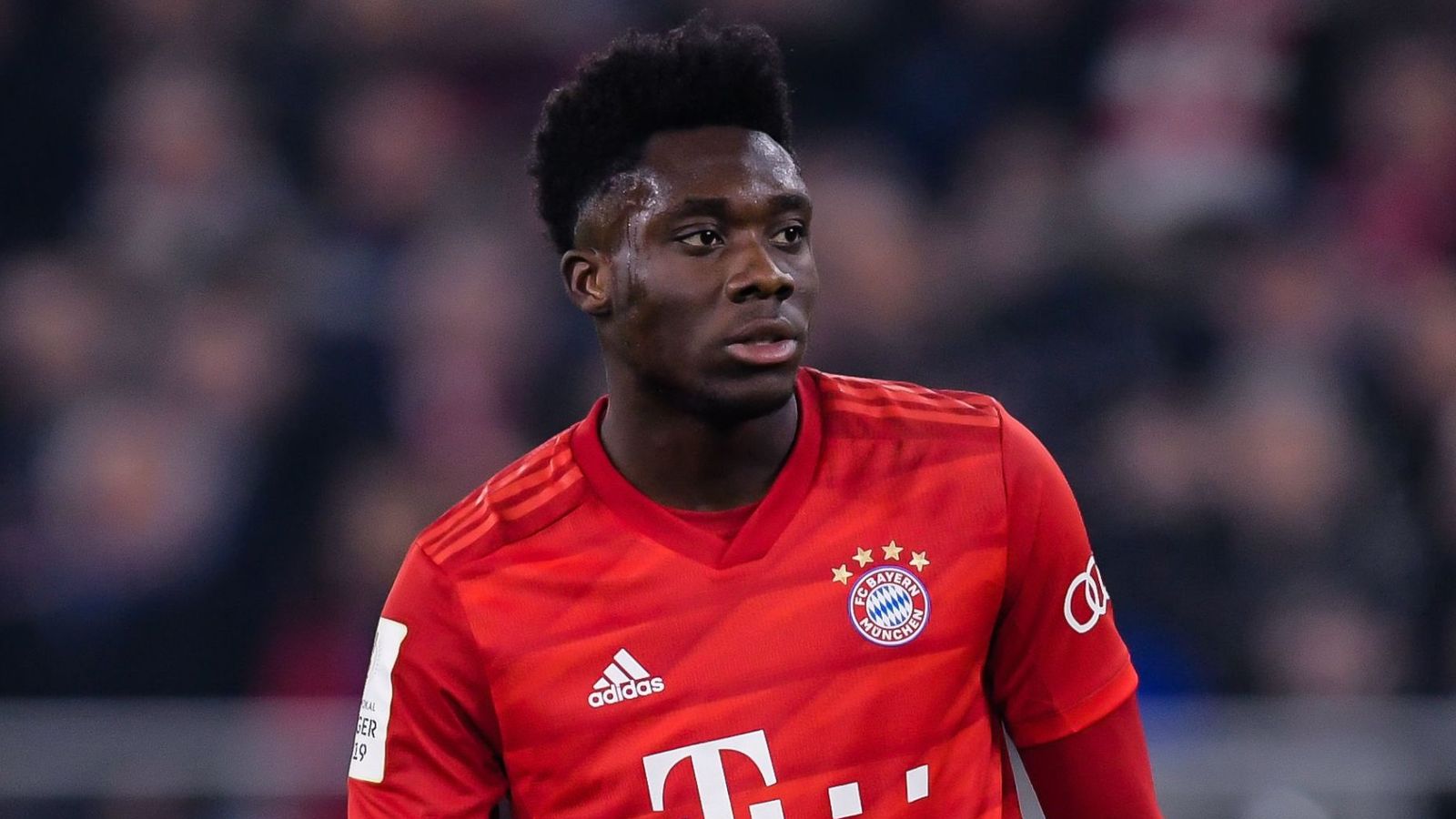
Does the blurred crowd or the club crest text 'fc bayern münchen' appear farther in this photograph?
the blurred crowd

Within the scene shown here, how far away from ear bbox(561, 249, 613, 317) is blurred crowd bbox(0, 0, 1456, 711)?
330 cm

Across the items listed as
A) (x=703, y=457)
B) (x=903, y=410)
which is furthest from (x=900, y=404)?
(x=703, y=457)

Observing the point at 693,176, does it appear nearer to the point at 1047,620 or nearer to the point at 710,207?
the point at 710,207

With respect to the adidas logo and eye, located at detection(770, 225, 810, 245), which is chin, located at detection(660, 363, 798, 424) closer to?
eye, located at detection(770, 225, 810, 245)

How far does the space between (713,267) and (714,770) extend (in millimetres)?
684

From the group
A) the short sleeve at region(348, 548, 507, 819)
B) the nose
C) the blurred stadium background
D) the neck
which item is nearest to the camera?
the nose

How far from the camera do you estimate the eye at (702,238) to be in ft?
9.48

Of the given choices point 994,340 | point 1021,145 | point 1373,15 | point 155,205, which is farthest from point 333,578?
point 1373,15

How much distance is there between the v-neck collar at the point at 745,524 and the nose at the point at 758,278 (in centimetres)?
29

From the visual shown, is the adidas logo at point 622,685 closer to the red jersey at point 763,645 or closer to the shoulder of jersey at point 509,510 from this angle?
the red jersey at point 763,645

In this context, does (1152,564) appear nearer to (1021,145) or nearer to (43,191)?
(1021,145)

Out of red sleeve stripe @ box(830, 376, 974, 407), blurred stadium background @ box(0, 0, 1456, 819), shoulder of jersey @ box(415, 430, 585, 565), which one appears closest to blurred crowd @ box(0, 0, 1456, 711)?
blurred stadium background @ box(0, 0, 1456, 819)

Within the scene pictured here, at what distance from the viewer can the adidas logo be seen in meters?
2.90

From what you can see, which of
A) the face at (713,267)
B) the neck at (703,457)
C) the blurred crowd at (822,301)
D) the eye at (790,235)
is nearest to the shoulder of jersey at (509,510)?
the neck at (703,457)
